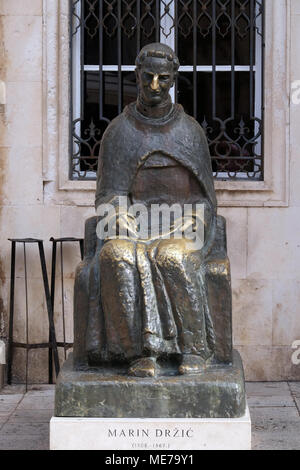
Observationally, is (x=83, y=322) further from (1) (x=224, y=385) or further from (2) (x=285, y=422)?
(2) (x=285, y=422)

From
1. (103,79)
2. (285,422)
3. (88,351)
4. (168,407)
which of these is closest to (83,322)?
(88,351)

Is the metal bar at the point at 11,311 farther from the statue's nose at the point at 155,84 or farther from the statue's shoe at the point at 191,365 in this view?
the statue's shoe at the point at 191,365

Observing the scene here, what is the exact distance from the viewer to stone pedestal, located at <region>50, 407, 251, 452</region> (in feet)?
17.4

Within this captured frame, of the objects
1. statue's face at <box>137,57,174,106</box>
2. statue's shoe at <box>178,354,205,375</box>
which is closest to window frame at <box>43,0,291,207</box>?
statue's face at <box>137,57,174,106</box>

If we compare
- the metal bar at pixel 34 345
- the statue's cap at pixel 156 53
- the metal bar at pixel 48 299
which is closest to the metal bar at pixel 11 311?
the metal bar at pixel 34 345

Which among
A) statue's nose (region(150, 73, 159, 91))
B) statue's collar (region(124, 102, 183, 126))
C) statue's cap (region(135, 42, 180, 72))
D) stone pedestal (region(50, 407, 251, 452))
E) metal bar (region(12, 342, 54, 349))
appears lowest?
stone pedestal (region(50, 407, 251, 452))

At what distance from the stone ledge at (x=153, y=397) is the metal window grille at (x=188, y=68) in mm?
3073

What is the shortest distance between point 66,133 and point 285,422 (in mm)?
2966

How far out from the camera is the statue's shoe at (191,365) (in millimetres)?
5426

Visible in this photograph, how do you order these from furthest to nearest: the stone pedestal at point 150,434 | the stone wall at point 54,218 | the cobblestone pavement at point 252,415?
the stone wall at point 54,218 < the cobblestone pavement at point 252,415 < the stone pedestal at point 150,434

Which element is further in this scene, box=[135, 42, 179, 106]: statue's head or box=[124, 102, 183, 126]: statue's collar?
box=[124, 102, 183, 126]: statue's collar

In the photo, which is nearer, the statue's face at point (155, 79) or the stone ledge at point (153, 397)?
the stone ledge at point (153, 397)

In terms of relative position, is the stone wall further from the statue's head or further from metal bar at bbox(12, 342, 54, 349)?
the statue's head


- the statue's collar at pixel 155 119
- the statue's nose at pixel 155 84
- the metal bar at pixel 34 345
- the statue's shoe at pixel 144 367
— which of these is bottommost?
the metal bar at pixel 34 345
